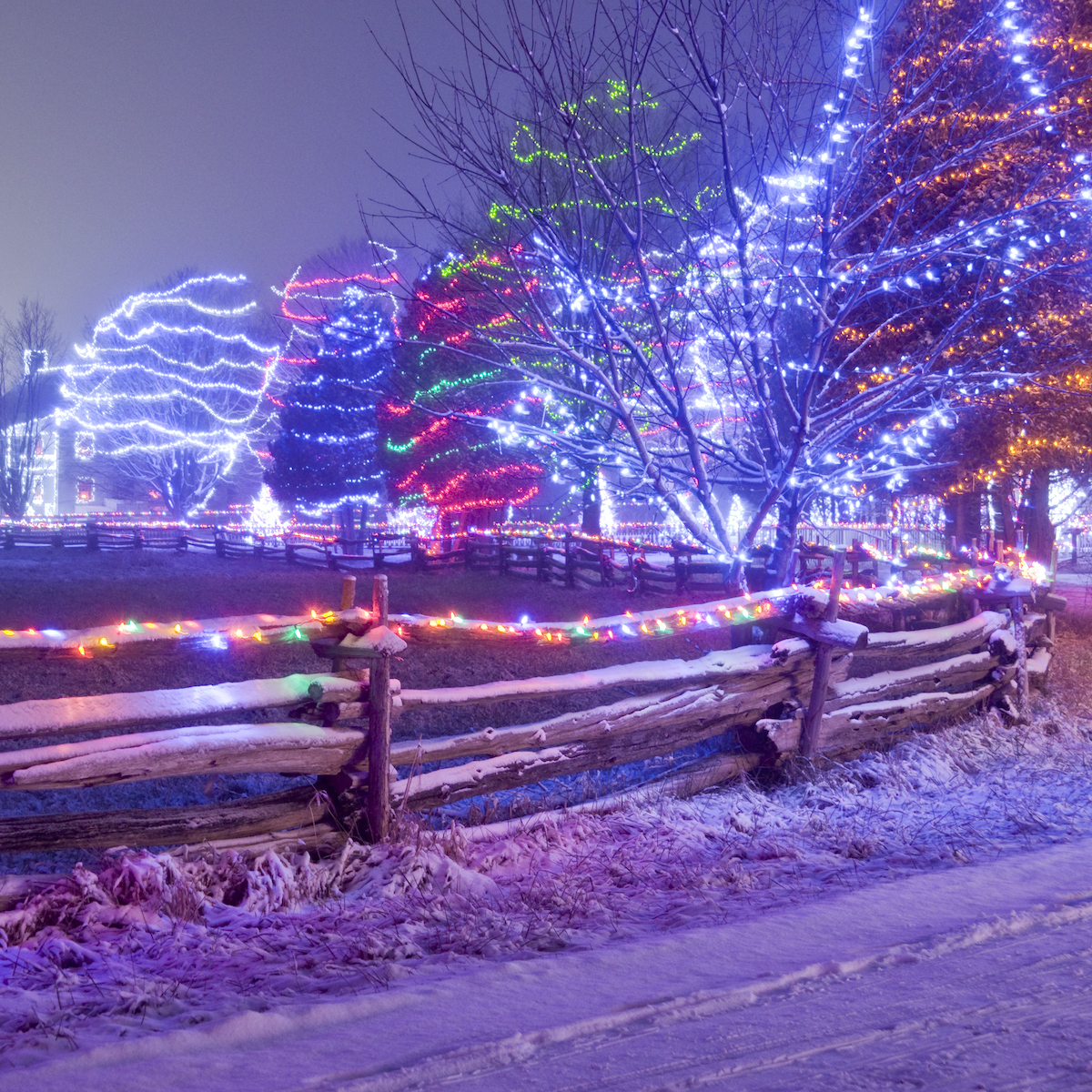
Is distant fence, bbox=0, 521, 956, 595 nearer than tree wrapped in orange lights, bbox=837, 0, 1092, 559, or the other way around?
tree wrapped in orange lights, bbox=837, 0, 1092, 559

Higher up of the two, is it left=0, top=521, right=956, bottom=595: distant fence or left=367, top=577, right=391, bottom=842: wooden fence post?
left=0, top=521, right=956, bottom=595: distant fence

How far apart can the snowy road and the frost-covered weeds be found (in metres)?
0.23

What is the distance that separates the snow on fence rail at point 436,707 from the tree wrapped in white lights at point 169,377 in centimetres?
3955

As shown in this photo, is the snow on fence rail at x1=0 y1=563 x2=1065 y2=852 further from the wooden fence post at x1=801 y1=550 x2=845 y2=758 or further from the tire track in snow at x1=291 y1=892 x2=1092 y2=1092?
the tire track in snow at x1=291 y1=892 x2=1092 y2=1092

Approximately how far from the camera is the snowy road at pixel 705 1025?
2.57 meters

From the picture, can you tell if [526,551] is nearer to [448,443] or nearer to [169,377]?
[448,443]

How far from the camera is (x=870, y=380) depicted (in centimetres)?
1408

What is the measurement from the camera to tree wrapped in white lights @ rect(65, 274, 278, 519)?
43.7m

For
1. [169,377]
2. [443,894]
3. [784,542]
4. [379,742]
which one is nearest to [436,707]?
[379,742]

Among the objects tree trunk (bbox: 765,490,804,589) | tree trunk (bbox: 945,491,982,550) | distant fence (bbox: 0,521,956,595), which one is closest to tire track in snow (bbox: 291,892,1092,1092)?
tree trunk (bbox: 765,490,804,589)

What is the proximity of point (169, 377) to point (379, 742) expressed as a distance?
43871 millimetres

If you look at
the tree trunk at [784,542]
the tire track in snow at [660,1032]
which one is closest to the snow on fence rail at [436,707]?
the tree trunk at [784,542]

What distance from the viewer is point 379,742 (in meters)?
4.82

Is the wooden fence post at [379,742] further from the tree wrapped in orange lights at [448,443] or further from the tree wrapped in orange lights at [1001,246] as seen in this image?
the tree wrapped in orange lights at [448,443]
